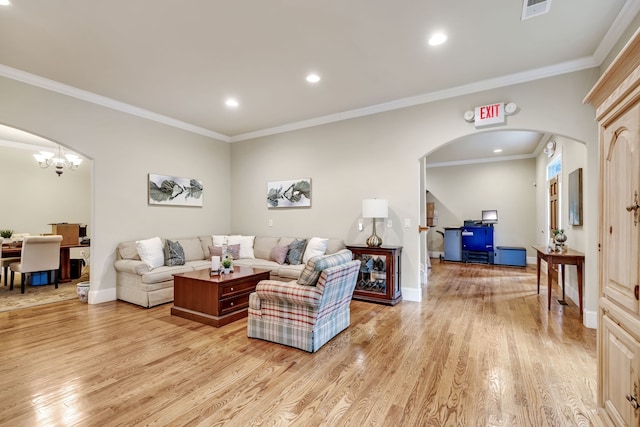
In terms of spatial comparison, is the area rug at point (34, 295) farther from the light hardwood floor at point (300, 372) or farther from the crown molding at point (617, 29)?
the crown molding at point (617, 29)

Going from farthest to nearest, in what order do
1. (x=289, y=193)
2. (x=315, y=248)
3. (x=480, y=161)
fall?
1. (x=480, y=161)
2. (x=289, y=193)
3. (x=315, y=248)

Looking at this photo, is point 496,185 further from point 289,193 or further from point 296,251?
point 296,251

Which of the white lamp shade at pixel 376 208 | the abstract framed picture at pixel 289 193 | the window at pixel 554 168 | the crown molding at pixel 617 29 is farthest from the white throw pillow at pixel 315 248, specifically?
the window at pixel 554 168

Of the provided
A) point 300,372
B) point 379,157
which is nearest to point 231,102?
point 379,157

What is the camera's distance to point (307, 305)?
2852mm

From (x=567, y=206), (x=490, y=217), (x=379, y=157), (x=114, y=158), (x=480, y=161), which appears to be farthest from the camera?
(x=480, y=161)

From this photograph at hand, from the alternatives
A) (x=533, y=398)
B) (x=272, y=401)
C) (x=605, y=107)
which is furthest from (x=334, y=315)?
(x=605, y=107)

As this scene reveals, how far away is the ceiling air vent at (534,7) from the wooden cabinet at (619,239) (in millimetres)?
1277

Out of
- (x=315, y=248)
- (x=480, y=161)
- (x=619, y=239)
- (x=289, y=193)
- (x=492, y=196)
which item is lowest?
(x=315, y=248)

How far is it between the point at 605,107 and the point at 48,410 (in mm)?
3961

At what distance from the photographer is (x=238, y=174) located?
21.7 feet

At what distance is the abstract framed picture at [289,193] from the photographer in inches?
224

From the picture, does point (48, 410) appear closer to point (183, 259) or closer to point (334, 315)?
point (334, 315)

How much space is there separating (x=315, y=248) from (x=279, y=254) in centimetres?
65
